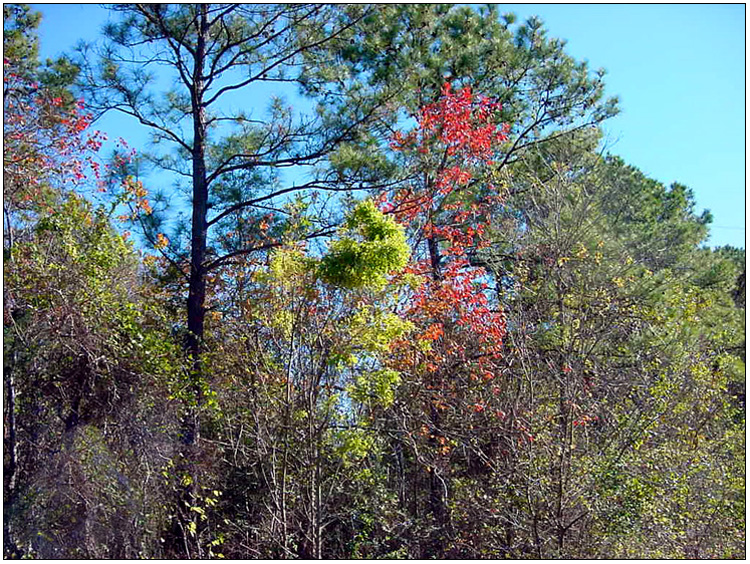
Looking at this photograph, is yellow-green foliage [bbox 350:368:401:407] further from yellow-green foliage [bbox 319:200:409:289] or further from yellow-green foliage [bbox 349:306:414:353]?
yellow-green foliage [bbox 319:200:409:289]

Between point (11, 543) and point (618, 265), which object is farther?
point (618, 265)

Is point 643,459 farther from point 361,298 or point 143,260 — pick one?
point 143,260

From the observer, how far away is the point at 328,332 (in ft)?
18.0

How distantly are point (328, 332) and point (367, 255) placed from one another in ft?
2.09

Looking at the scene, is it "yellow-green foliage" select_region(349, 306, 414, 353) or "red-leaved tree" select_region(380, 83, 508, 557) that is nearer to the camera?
"yellow-green foliage" select_region(349, 306, 414, 353)

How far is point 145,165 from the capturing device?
719 cm

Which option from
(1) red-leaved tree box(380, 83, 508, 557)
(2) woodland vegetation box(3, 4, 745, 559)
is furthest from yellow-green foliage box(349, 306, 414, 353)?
(1) red-leaved tree box(380, 83, 508, 557)

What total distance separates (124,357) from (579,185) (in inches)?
162

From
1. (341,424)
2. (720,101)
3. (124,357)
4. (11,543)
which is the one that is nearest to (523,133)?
(720,101)

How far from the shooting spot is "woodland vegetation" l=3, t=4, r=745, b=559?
568cm

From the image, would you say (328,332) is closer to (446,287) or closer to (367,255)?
(367,255)

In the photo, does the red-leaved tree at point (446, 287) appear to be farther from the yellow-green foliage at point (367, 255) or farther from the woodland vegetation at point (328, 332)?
the yellow-green foliage at point (367, 255)

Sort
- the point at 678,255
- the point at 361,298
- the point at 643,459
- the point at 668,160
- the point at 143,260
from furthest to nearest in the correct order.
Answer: the point at 678,255 → the point at 668,160 → the point at 143,260 → the point at 643,459 → the point at 361,298

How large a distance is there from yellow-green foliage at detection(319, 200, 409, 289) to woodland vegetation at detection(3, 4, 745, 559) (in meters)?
0.02
